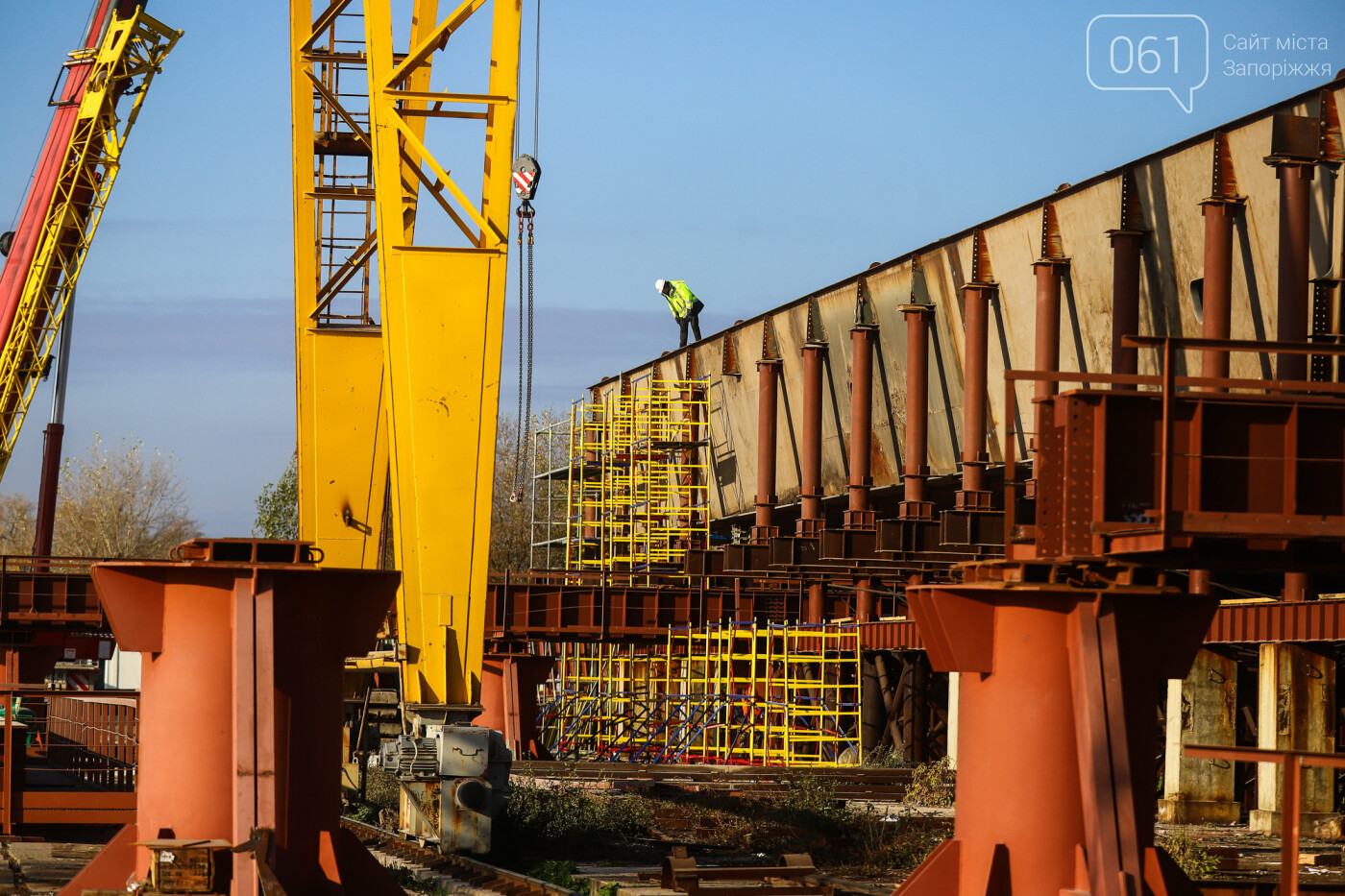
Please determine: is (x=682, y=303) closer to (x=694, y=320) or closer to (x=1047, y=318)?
(x=694, y=320)

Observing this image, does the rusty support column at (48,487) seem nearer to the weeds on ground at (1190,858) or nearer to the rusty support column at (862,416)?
the rusty support column at (862,416)

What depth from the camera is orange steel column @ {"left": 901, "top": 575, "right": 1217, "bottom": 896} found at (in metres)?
8.11

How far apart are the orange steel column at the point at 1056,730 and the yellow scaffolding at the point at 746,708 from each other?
780 inches

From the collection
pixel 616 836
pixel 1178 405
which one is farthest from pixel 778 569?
pixel 1178 405

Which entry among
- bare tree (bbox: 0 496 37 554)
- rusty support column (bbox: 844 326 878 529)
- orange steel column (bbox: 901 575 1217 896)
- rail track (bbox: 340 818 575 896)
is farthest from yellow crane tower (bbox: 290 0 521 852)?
bare tree (bbox: 0 496 37 554)

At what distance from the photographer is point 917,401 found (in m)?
28.9

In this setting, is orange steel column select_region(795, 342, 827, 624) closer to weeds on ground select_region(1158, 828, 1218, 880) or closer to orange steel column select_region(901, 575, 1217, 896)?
weeds on ground select_region(1158, 828, 1218, 880)

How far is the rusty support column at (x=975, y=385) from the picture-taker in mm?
25953

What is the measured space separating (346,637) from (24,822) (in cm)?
899

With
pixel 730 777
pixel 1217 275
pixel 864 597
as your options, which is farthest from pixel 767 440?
pixel 1217 275

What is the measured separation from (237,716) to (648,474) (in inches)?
1255

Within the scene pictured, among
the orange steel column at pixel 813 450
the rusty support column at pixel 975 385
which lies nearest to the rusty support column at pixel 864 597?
the orange steel column at pixel 813 450

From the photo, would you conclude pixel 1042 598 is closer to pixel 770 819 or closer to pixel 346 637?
pixel 346 637

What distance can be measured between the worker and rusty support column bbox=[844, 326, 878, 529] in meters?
23.3
